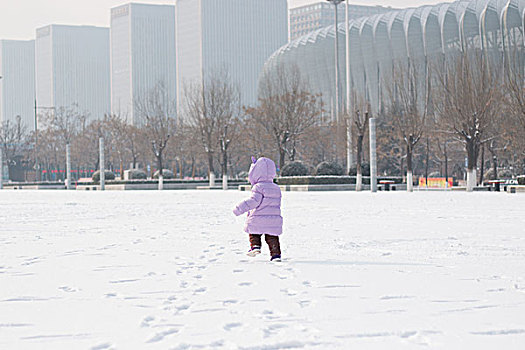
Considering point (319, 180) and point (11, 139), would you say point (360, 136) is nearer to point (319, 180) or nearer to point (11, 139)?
point (319, 180)

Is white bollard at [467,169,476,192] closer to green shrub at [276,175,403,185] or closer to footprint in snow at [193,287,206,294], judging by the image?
green shrub at [276,175,403,185]

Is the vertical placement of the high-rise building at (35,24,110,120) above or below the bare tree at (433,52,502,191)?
above

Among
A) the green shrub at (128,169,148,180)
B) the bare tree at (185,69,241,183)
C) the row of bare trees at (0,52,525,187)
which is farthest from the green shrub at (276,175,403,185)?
the green shrub at (128,169,148,180)

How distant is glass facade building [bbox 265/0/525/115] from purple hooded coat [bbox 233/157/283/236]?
244ft

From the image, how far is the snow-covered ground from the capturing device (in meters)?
4.56

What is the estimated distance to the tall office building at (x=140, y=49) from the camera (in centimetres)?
17338

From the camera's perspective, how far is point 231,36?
514ft

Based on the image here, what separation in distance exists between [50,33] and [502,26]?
14009 centimetres

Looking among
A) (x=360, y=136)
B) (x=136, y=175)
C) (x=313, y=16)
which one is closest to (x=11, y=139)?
(x=136, y=175)

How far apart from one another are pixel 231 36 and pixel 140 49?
30.0 m

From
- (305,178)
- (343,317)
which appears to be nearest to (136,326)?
(343,317)

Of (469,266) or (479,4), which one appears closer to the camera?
(469,266)

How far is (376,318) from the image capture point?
200 inches

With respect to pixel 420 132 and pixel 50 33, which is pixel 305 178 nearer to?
pixel 420 132
